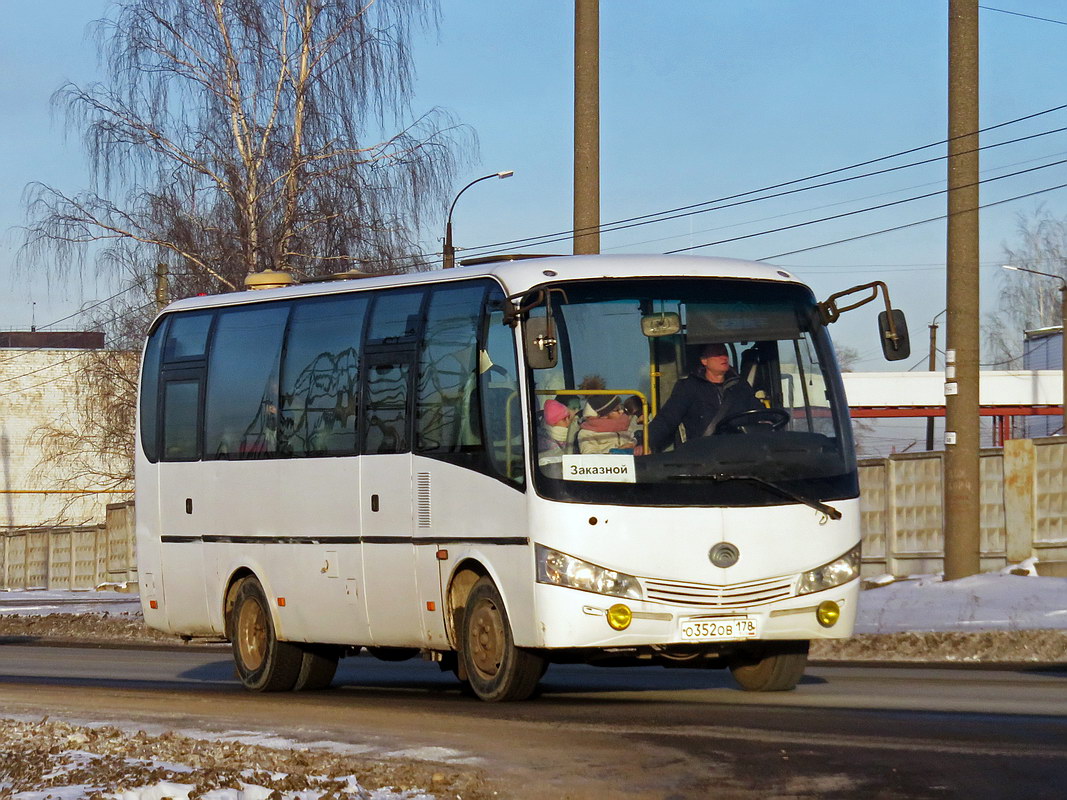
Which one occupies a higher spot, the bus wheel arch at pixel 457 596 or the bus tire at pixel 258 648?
the bus wheel arch at pixel 457 596

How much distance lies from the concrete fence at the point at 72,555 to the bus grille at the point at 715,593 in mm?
34472

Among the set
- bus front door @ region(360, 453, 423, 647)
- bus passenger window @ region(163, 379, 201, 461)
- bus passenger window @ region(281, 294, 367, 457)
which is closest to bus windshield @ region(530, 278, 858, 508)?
bus front door @ region(360, 453, 423, 647)

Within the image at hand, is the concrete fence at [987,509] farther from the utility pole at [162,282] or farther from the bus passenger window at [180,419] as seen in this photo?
the utility pole at [162,282]

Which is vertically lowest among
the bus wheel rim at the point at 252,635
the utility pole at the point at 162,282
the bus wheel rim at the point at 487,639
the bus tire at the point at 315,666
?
the bus tire at the point at 315,666

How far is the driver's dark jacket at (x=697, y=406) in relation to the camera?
12.1 meters

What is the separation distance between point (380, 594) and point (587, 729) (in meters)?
3.62

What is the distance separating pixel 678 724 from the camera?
10.7 metres

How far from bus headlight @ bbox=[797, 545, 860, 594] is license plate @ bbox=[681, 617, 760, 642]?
46 centimetres

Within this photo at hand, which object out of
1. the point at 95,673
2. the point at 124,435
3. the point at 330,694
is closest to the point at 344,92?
the point at 124,435

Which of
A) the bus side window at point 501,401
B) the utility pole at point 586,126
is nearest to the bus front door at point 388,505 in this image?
the bus side window at point 501,401

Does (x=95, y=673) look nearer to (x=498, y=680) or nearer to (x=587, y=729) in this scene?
(x=498, y=680)

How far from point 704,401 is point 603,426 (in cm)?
69

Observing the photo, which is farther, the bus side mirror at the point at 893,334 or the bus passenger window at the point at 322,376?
the bus passenger window at the point at 322,376

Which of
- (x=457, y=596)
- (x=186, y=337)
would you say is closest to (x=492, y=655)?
(x=457, y=596)
